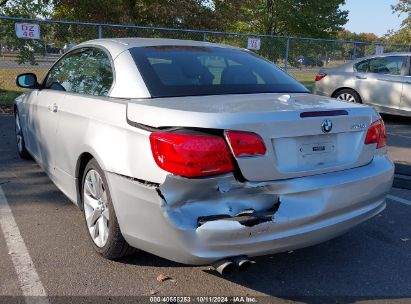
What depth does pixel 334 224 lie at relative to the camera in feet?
9.70

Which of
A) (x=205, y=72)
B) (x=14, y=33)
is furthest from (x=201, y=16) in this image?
(x=205, y=72)

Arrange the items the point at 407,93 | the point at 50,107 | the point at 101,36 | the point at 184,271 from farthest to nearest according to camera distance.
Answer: the point at 101,36 → the point at 407,93 → the point at 50,107 → the point at 184,271

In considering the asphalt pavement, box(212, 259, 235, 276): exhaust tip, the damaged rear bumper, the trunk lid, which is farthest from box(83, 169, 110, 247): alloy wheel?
box(212, 259, 235, 276): exhaust tip

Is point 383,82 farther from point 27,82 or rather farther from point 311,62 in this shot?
point 311,62

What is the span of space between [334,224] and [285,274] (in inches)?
21.9

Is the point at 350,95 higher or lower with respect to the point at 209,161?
lower

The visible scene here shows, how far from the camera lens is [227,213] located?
2625 mm

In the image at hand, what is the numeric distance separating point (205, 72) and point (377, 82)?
7281 mm

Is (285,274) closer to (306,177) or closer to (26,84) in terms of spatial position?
(306,177)

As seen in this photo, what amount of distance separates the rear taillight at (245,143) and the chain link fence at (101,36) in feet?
30.3

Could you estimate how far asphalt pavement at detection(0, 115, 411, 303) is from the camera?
9.67 feet

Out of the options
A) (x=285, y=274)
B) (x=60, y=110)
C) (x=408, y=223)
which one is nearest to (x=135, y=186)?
(x=285, y=274)

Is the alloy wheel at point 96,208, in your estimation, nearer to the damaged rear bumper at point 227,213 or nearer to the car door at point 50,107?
the damaged rear bumper at point 227,213

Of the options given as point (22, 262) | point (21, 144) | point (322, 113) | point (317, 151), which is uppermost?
point (322, 113)
